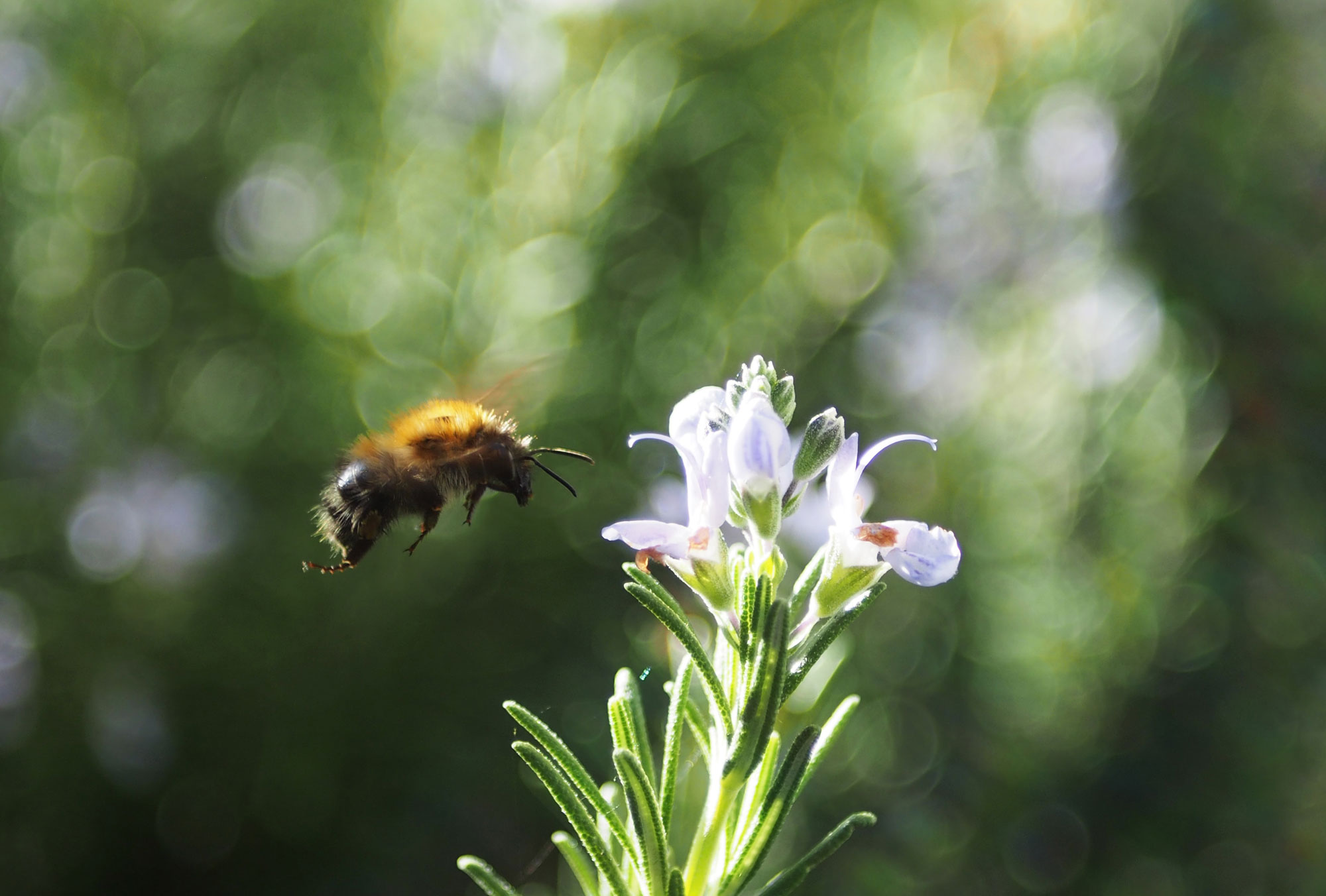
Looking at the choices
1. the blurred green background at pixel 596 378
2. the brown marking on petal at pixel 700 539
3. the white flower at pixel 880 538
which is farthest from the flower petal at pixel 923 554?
the blurred green background at pixel 596 378

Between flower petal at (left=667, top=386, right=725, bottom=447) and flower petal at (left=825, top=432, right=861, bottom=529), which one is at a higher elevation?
flower petal at (left=667, top=386, right=725, bottom=447)

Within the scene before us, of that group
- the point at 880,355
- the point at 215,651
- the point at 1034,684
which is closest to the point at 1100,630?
the point at 1034,684

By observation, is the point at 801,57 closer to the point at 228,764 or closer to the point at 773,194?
the point at 773,194

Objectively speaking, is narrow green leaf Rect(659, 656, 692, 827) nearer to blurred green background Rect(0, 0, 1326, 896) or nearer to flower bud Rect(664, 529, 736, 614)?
flower bud Rect(664, 529, 736, 614)

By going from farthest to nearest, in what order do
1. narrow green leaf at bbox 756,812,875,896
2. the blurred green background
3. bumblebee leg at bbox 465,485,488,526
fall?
the blurred green background, bumblebee leg at bbox 465,485,488,526, narrow green leaf at bbox 756,812,875,896

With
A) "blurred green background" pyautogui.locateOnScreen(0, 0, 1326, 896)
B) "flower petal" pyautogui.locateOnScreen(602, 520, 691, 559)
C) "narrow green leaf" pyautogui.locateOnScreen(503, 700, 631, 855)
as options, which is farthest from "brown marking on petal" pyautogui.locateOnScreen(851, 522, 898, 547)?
"blurred green background" pyautogui.locateOnScreen(0, 0, 1326, 896)

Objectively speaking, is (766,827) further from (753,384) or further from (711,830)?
(753,384)

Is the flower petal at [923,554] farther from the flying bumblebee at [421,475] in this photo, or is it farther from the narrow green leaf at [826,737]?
the flying bumblebee at [421,475]

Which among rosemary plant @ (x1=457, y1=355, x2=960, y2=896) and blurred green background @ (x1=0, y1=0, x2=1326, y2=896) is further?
blurred green background @ (x1=0, y1=0, x2=1326, y2=896)
